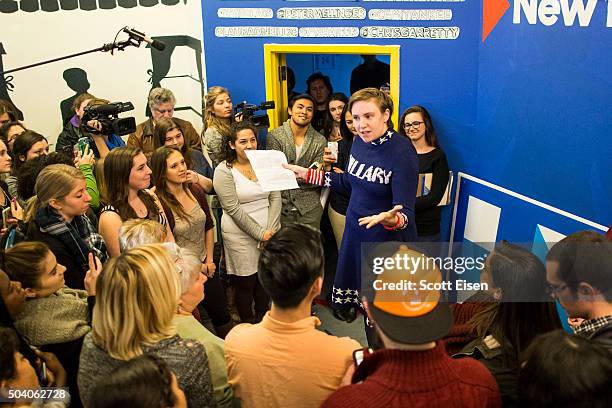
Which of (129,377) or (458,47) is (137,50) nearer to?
(458,47)

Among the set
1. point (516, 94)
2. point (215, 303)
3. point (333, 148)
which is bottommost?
point (215, 303)

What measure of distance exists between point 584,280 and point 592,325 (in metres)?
0.15

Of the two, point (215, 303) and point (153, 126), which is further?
point (153, 126)

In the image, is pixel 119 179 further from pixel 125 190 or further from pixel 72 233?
pixel 72 233

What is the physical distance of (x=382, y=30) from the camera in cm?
424

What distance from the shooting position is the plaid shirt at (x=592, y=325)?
1.79 m

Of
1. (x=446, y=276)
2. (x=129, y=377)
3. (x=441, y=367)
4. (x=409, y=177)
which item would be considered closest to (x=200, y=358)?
(x=129, y=377)

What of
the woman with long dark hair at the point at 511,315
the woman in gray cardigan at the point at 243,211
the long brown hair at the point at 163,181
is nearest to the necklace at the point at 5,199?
the long brown hair at the point at 163,181

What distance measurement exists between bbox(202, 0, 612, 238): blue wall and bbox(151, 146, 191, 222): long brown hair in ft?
6.03

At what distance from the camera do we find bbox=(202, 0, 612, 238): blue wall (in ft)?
9.78

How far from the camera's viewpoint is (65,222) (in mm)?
2697

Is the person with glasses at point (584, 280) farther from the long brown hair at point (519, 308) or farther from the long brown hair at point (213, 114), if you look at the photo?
the long brown hair at point (213, 114)

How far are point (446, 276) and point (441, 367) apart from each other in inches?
32.0

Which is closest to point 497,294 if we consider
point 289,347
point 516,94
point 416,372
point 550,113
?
point 416,372
